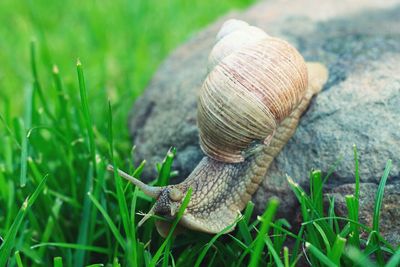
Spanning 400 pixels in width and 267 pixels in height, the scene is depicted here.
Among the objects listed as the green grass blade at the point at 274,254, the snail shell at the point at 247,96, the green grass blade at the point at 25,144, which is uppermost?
the snail shell at the point at 247,96

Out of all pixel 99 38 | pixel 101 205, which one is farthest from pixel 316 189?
pixel 99 38

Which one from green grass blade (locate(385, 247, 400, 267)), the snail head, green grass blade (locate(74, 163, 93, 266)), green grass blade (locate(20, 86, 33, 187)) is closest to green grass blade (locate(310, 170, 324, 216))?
green grass blade (locate(385, 247, 400, 267))

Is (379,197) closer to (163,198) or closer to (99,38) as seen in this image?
(163,198)

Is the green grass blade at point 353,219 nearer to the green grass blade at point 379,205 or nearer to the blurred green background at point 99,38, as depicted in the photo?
the green grass blade at point 379,205

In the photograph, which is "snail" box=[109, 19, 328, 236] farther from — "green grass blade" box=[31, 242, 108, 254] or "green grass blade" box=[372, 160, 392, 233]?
"green grass blade" box=[372, 160, 392, 233]

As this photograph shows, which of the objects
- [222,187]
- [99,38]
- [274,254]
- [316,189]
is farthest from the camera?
[99,38]

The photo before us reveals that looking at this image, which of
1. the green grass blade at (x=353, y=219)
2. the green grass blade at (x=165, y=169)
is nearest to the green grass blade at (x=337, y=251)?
the green grass blade at (x=353, y=219)

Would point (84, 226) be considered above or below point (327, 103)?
below
